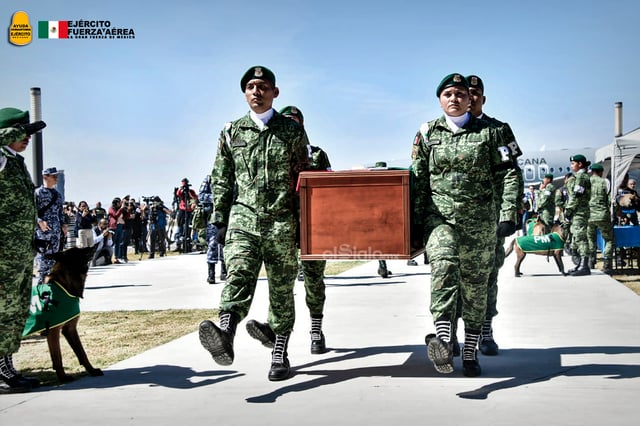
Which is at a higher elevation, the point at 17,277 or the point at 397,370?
the point at 17,277

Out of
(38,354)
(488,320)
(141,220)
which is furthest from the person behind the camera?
(141,220)

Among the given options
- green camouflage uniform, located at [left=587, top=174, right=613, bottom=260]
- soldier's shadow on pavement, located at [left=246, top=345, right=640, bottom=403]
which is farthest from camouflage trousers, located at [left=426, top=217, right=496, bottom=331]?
green camouflage uniform, located at [left=587, top=174, right=613, bottom=260]

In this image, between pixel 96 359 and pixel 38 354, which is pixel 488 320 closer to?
pixel 96 359

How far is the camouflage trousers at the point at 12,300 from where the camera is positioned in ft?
16.8

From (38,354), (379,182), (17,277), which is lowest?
(38,354)

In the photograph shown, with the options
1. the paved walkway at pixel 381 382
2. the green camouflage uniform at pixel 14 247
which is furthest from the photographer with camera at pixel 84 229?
the green camouflage uniform at pixel 14 247

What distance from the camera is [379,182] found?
510 cm

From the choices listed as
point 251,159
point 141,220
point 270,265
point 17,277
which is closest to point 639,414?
point 270,265

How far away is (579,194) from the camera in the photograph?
13336mm

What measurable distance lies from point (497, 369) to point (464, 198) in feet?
4.64

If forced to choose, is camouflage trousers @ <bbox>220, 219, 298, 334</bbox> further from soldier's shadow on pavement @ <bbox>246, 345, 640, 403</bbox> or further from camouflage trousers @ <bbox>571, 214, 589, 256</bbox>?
camouflage trousers @ <bbox>571, 214, 589, 256</bbox>

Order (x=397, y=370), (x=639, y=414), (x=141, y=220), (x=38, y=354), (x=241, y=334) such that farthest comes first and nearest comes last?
(x=141, y=220) → (x=241, y=334) → (x=38, y=354) → (x=397, y=370) → (x=639, y=414)

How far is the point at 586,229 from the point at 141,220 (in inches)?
640

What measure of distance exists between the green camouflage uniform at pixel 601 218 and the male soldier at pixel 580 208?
4.3 inches
